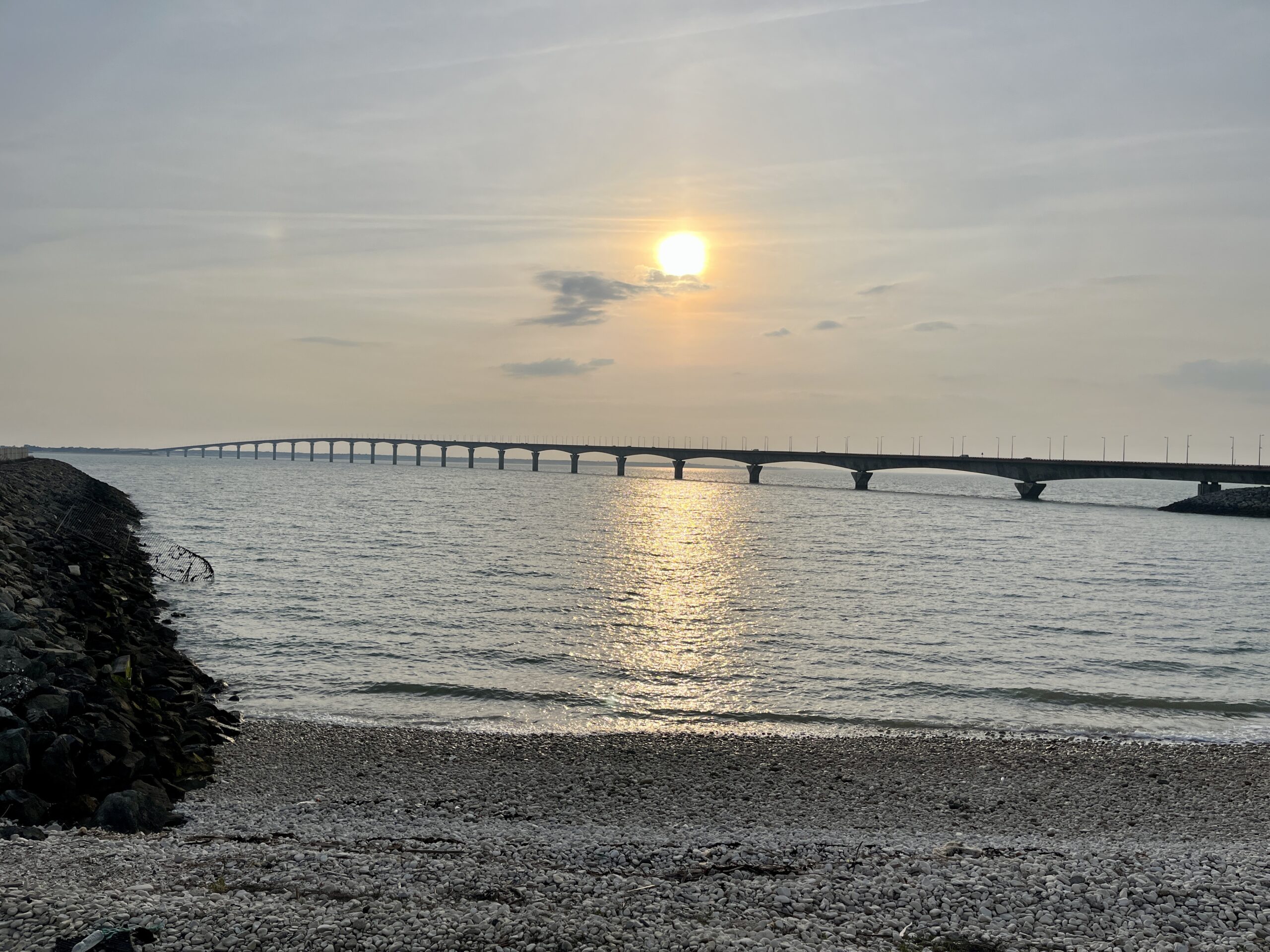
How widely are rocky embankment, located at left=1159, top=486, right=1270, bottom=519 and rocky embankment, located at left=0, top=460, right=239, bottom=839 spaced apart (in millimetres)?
121144

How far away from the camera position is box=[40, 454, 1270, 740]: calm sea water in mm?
16984

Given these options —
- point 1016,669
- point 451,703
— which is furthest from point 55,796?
point 1016,669

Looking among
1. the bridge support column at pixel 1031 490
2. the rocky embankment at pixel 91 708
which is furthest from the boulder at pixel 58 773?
the bridge support column at pixel 1031 490

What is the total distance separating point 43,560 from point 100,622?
9166 millimetres

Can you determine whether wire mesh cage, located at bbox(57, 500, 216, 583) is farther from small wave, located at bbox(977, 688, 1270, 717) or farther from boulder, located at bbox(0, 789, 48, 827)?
small wave, located at bbox(977, 688, 1270, 717)

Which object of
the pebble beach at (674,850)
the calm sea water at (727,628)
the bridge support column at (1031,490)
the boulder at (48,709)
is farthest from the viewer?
the bridge support column at (1031,490)

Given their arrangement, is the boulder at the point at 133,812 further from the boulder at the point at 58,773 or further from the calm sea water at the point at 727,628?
the calm sea water at the point at 727,628

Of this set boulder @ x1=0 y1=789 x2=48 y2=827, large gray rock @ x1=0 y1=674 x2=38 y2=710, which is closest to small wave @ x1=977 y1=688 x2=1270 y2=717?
boulder @ x1=0 y1=789 x2=48 y2=827

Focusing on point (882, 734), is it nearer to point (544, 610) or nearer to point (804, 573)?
point (544, 610)

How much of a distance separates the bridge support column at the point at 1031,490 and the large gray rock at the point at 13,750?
140 m

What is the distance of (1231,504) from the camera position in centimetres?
11000

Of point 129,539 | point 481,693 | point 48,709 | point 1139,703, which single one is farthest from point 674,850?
point 129,539

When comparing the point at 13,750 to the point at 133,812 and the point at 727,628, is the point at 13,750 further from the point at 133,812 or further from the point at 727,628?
the point at 727,628

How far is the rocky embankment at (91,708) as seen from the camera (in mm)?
9680
